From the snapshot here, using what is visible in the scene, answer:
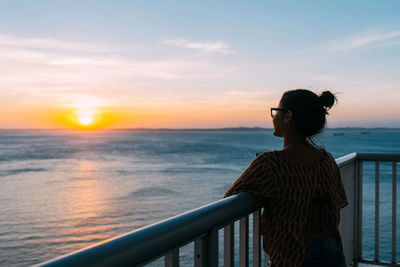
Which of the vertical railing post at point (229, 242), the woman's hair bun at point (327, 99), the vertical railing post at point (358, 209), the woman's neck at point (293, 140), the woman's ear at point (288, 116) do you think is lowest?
the vertical railing post at point (358, 209)

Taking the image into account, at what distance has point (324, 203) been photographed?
5.33 ft

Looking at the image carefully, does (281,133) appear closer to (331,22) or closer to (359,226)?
(359,226)

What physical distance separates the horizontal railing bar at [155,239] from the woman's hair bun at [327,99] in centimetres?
63

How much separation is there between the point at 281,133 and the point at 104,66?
50602 millimetres

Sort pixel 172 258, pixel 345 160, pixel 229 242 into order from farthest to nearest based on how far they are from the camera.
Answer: pixel 345 160 < pixel 229 242 < pixel 172 258

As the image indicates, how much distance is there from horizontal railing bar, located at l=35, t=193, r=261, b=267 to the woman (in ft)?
0.61

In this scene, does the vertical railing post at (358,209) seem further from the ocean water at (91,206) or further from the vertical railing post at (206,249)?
the vertical railing post at (206,249)

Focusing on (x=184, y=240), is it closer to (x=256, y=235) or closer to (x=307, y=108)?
(x=256, y=235)

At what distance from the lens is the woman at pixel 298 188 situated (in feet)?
4.88

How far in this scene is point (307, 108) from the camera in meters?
1.61

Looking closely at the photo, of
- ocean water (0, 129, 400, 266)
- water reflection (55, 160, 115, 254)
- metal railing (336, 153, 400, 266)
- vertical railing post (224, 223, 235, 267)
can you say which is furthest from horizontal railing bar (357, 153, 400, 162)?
water reflection (55, 160, 115, 254)

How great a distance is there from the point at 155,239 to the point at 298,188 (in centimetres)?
77

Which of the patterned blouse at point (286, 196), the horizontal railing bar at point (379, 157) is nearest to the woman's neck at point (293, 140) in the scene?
the patterned blouse at point (286, 196)

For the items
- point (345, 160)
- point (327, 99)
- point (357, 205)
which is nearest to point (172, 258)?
point (327, 99)
